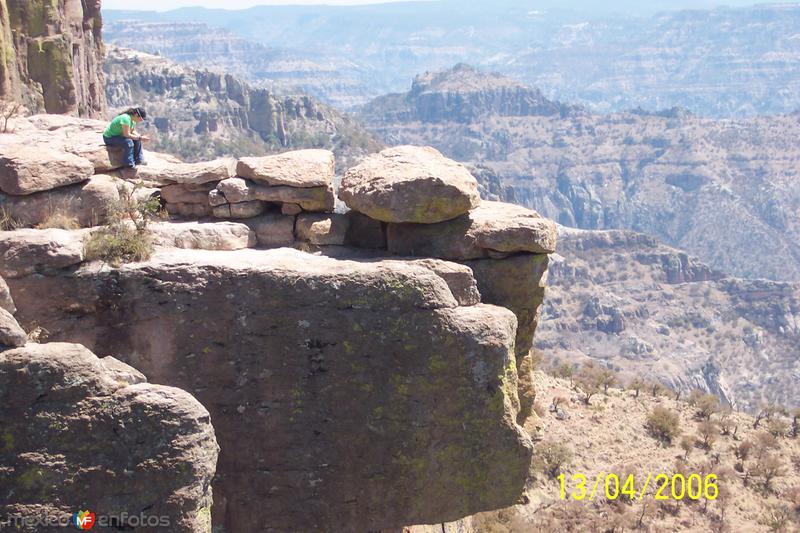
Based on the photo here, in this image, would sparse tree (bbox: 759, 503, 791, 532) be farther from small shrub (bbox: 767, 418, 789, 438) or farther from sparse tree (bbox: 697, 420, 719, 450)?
small shrub (bbox: 767, 418, 789, 438)

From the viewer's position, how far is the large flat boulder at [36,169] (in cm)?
1307

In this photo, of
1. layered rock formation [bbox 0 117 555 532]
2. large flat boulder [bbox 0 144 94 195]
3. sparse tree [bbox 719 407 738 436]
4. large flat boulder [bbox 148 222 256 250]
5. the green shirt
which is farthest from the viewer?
sparse tree [bbox 719 407 738 436]

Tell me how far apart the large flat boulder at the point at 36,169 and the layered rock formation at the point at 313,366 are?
133 cm

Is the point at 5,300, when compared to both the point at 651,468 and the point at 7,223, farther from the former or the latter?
the point at 651,468

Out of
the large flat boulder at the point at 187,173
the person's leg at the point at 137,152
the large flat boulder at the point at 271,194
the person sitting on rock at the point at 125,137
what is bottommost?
the large flat boulder at the point at 271,194

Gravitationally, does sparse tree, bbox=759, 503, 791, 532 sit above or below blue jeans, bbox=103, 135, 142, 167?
below

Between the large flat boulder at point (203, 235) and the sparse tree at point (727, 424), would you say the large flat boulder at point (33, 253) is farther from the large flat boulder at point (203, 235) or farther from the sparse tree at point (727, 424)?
the sparse tree at point (727, 424)

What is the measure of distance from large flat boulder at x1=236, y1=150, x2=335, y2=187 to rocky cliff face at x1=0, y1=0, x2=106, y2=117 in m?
20.0

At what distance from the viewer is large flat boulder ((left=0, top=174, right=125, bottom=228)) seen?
13195 mm

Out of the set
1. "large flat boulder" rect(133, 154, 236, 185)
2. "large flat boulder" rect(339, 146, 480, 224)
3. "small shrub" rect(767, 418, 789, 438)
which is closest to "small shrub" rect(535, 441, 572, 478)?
"small shrub" rect(767, 418, 789, 438)

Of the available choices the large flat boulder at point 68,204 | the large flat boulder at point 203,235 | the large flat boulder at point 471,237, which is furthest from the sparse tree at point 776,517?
the large flat boulder at point 68,204

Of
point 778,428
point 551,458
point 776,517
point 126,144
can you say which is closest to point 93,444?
point 126,144

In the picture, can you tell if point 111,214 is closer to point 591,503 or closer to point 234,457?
point 234,457

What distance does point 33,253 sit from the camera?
464 inches
